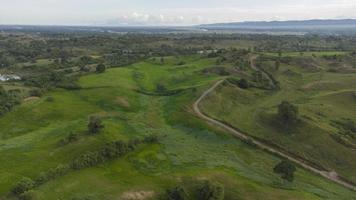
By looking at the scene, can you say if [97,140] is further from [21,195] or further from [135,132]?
[21,195]

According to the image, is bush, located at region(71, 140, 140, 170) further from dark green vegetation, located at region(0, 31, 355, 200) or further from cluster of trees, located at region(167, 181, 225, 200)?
cluster of trees, located at region(167, 181, 225, 200)

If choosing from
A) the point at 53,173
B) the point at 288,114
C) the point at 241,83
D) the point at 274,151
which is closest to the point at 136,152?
the point at 53,173

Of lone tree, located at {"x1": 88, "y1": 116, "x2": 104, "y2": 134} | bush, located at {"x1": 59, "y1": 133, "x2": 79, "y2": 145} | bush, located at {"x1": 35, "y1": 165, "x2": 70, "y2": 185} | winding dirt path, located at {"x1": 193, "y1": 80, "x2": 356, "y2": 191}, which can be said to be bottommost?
winding dirt path, located at {"x1": 193, "y1": 80, "x2": 356, "y2": 191}

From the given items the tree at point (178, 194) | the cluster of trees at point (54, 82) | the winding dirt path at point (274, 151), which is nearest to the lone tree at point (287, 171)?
the winding dirt path at point (274, 151)

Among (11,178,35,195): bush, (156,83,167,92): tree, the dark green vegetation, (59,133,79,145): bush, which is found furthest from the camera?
(156,83,167,92): tree

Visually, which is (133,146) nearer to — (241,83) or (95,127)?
(95,127)

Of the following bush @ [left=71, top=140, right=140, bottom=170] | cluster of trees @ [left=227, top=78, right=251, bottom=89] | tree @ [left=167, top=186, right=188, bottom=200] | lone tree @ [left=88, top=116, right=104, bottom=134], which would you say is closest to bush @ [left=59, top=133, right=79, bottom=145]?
lone tree @ [left=88, top=116, right=104, bottom=134]

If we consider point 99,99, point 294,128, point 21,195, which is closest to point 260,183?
point 294,128
